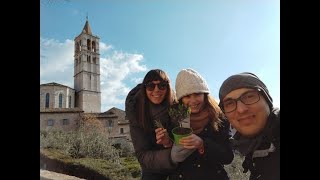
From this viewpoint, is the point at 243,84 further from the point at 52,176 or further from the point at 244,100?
the point at 52,176

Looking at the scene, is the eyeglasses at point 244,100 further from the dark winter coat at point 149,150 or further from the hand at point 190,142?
the dark winter coat at point 149,150

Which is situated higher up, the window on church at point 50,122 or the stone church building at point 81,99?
the stone church building at point 81,99

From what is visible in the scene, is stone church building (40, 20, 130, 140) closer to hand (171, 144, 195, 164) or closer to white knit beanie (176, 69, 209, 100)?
hand (171, 144, 195, 164)

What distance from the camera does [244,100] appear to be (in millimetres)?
4320

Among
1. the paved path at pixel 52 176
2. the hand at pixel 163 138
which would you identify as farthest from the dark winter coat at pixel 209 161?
the paved path at pixel 52 176

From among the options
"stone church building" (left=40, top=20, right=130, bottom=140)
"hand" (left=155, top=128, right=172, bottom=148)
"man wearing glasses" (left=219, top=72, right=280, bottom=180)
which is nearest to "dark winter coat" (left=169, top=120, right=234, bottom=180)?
"man wearing glasses" (left=219, top=72, right=280, bottom=180)

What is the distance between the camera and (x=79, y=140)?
4480 millimetres

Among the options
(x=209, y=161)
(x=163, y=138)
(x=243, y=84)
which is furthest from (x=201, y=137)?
(x=243, y=84)

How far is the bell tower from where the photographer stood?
4406 millimetres

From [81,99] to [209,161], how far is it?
1704 millimetres

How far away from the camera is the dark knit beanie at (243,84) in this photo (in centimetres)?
429
